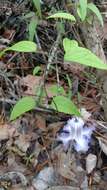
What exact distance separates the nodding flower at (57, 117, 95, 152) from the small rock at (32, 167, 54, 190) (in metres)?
0.13

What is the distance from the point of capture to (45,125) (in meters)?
1.69

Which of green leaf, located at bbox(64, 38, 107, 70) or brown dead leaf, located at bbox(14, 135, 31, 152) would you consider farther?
brown dead leaf, located at bbox(14, 135, 31, 152)

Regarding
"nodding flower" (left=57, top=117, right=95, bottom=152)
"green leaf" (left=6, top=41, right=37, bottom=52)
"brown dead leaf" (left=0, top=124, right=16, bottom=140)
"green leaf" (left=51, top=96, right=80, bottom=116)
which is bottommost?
"nodding flower" (left=57, top=117, right=95, bottom=152)

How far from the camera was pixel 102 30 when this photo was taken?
2.15 metres

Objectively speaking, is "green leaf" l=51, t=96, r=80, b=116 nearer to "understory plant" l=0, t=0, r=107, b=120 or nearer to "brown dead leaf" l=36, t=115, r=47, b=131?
"understory plant" l=0, t=0, r=107, b=120

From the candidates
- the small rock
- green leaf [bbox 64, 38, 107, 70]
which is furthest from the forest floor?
green leaf [bbox 64, 38, 107, 70]

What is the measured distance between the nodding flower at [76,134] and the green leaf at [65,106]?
205 mm

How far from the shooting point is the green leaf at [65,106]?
146cm

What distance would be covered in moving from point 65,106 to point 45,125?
24cm

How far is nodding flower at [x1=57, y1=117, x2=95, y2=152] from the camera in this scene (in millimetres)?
1642

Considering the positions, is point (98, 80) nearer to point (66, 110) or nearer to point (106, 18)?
point (66, 110)

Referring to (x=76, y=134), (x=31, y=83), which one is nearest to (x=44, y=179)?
(x=76, y=134)

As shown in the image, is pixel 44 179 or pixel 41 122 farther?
pixel 41 122

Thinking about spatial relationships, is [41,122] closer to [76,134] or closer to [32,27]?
[76,134]
